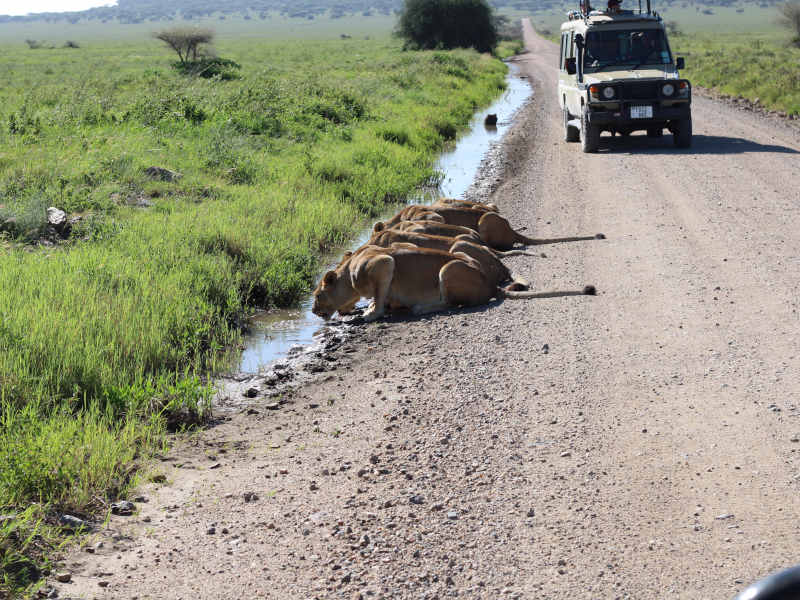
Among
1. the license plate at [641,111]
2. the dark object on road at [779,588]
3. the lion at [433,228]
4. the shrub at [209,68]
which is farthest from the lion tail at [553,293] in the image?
the shrub at [209,68]

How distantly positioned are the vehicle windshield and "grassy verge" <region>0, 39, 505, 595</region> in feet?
14.3

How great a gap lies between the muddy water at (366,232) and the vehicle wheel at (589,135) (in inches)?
97.0

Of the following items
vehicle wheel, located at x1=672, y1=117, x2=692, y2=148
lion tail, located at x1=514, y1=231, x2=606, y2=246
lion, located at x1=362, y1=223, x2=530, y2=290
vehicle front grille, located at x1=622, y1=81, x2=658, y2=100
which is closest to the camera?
lion, located at x1=362, y1=223, x2=530, y2=290

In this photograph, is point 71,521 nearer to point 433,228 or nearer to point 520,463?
point 520,463

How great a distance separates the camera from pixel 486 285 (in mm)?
9117

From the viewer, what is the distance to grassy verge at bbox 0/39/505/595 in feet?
18.2

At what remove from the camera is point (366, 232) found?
14102 mm

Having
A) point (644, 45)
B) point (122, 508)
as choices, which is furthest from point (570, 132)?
point (122, 508)

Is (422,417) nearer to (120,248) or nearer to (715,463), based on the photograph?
(715,463)

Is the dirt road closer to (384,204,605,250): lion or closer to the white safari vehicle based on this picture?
(384,204,605,250): lion

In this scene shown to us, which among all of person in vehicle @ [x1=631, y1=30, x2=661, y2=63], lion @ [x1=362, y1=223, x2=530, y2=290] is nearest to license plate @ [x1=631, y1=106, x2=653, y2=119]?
person in vehicle @ [x1=631, y1=30, x2=661, y2=63]

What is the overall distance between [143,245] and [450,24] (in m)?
71.0

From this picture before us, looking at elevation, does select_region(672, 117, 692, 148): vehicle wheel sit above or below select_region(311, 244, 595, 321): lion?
above

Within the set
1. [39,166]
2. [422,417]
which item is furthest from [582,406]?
[39,166]
